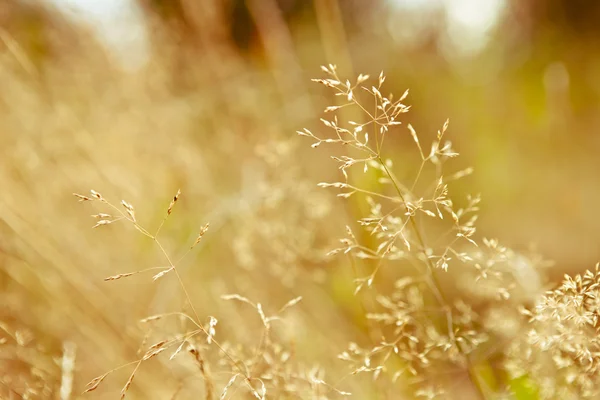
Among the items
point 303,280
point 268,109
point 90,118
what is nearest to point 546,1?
point 268,109

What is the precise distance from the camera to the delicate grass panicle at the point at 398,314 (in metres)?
0.84

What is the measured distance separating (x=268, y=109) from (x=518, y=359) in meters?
2.40

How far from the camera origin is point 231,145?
2.86m

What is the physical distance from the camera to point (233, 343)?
1896 millimetres

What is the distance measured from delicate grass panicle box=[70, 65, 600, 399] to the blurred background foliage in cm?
12

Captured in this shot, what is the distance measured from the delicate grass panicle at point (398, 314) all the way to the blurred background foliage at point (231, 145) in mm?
121

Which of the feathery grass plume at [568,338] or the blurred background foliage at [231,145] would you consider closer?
the feathery grass plume at [568,338]

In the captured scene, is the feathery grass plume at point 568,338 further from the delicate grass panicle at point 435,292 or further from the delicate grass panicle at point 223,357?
the delicate grass panicle at point 223,357

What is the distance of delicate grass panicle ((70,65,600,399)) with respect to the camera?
840 mm

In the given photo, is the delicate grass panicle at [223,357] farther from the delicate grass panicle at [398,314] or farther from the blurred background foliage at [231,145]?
the blurred background foliage at [231,145]

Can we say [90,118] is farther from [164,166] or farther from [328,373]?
[328,373]

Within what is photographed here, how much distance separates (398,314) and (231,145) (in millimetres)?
2053

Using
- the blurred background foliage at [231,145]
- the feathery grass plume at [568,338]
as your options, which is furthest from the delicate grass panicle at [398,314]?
the blurred background foliage at [231,145]

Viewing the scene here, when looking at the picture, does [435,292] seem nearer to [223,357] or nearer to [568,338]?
[568,338]
